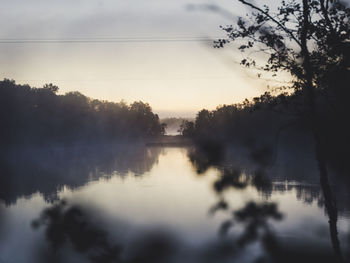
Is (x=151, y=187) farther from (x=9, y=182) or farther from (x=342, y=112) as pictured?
(x=342, y=112)

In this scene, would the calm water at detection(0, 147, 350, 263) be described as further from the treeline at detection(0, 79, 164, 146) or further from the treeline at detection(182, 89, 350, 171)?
the treeline at detection(0, 79, 164, 146)

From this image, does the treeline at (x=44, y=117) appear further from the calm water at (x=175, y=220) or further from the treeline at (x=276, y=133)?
the treeline at (x=276, y=133)

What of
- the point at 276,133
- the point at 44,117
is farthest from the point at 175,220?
the point at 44,117

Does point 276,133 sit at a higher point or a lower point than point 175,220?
higher

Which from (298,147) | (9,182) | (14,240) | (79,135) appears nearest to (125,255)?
(14,240)

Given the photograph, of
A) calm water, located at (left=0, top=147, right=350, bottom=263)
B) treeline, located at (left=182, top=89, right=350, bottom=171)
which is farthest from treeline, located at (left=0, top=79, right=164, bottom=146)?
treeline, located at (left=182, top=89, right=350, bottom=171)

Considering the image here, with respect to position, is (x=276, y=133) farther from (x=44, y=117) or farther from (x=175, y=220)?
(x=44, y=117)

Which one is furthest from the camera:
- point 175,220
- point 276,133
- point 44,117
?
point 44,117

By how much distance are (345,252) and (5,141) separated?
9659cm

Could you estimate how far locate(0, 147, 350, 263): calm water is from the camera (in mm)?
6219

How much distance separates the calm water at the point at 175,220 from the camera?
20.4 ft

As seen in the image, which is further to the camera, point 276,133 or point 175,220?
point 175,220

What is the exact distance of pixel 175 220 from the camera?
26734mm

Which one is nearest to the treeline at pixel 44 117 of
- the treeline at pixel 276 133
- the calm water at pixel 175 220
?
the calm water at pixel 175 220
